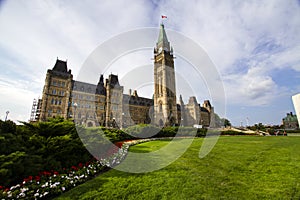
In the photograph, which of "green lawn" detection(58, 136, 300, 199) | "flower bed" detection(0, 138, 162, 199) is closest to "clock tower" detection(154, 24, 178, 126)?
"green lawn" detection(58, 136, 300, 199)

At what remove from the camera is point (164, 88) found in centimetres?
5850

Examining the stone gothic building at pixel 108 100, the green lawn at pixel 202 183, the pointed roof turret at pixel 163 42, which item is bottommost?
the green lawn at pixel 202 183

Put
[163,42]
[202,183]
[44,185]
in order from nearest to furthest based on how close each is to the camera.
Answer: [44,185] < [202,183] < [163,42]

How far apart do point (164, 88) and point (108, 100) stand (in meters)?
22.7

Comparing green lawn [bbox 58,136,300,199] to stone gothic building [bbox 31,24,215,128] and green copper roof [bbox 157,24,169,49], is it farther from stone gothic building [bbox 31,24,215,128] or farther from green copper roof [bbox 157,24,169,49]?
green copper roof [bbox 157,24,169,49]

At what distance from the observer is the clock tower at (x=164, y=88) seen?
57250 millimetres

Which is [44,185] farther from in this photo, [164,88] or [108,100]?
[164,88]

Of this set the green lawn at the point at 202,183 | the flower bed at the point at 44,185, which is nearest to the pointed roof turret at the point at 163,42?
the green lawn at the point at 202,183

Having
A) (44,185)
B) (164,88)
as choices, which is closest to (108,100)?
(164,88)

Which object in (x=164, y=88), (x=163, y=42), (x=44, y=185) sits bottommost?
(x=44, y=185)

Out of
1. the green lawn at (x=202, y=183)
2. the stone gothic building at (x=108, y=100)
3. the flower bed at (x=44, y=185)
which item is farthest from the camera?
the stone gothic building at (x=108, y=100)

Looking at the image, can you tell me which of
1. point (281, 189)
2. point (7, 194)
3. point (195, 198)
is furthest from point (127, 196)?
point (281, 189)

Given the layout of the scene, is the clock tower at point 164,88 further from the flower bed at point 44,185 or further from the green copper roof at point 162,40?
the flower bed at point 44,185

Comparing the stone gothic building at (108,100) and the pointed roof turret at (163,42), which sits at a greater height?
the pointed roof turret at (163,42)
